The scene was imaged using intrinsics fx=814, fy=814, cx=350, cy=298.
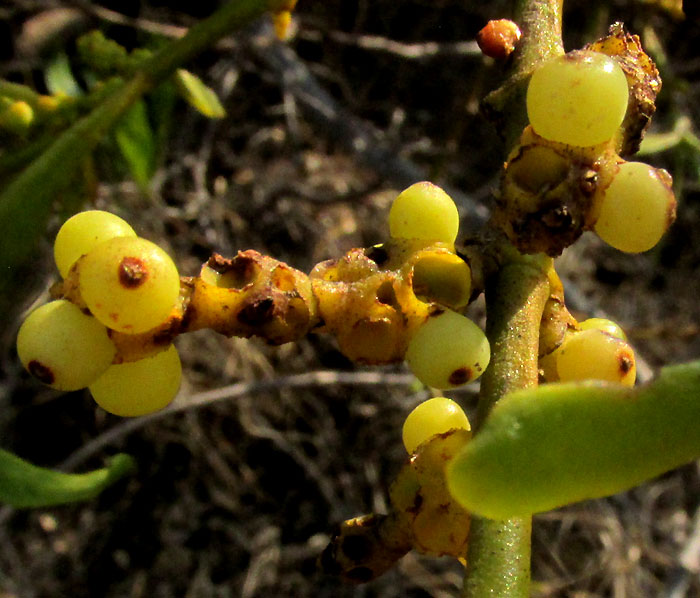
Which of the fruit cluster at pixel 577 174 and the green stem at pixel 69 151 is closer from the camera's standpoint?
the fruit cluster at pixel 577 174

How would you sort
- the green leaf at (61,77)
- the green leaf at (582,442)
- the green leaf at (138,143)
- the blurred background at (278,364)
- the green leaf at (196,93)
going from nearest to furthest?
the green leaf at (582,442)
the green leaf at (196,93)
the green leaf at (138,143)
the green leaf at (61,77)
the blurred background at (278,364)

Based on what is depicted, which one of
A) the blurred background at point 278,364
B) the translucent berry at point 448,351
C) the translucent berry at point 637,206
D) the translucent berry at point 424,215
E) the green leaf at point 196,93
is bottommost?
the blurred background at point 278,364

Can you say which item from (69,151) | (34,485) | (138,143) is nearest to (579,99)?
(34,485)

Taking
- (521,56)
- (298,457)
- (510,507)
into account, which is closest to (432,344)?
(510,507)

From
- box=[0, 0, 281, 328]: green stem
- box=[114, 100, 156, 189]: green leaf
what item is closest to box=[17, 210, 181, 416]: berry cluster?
box=[0, 0, 281, 328]: green stem

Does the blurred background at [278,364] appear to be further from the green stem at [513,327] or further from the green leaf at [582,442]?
the green leaf at [582,442]

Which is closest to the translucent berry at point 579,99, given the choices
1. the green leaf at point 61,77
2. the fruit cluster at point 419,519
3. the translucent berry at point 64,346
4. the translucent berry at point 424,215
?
the translucent berry at point 424,215

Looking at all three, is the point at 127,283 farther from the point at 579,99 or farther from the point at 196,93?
the point at 196,93
